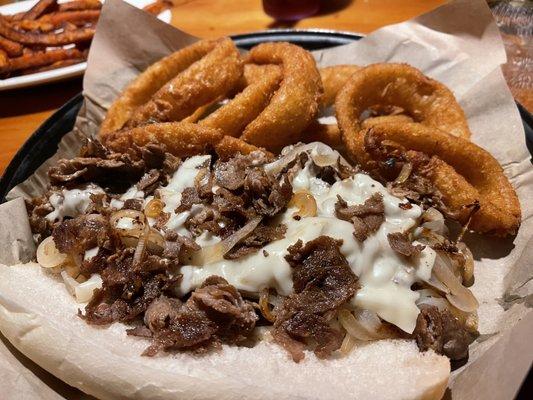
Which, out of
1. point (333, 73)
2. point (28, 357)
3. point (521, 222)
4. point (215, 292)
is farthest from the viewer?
point (333, 73)

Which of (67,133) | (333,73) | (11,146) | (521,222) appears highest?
(333,73)

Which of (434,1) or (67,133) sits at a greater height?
(434,1)

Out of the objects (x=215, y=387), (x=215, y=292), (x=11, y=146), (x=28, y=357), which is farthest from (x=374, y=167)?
(x=11, y=146)

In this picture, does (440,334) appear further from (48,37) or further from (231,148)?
(48,37)

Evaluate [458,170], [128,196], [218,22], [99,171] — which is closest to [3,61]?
[218,22]

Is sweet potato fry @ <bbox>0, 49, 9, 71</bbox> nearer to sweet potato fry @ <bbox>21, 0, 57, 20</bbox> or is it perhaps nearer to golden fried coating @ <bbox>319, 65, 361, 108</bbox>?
sweet potato fry @ <bbox>21, 0, 57, 20</bbox>

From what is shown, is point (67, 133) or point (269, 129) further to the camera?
point (67, 133)

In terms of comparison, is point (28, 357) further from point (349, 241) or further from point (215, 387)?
point (349, 241)
